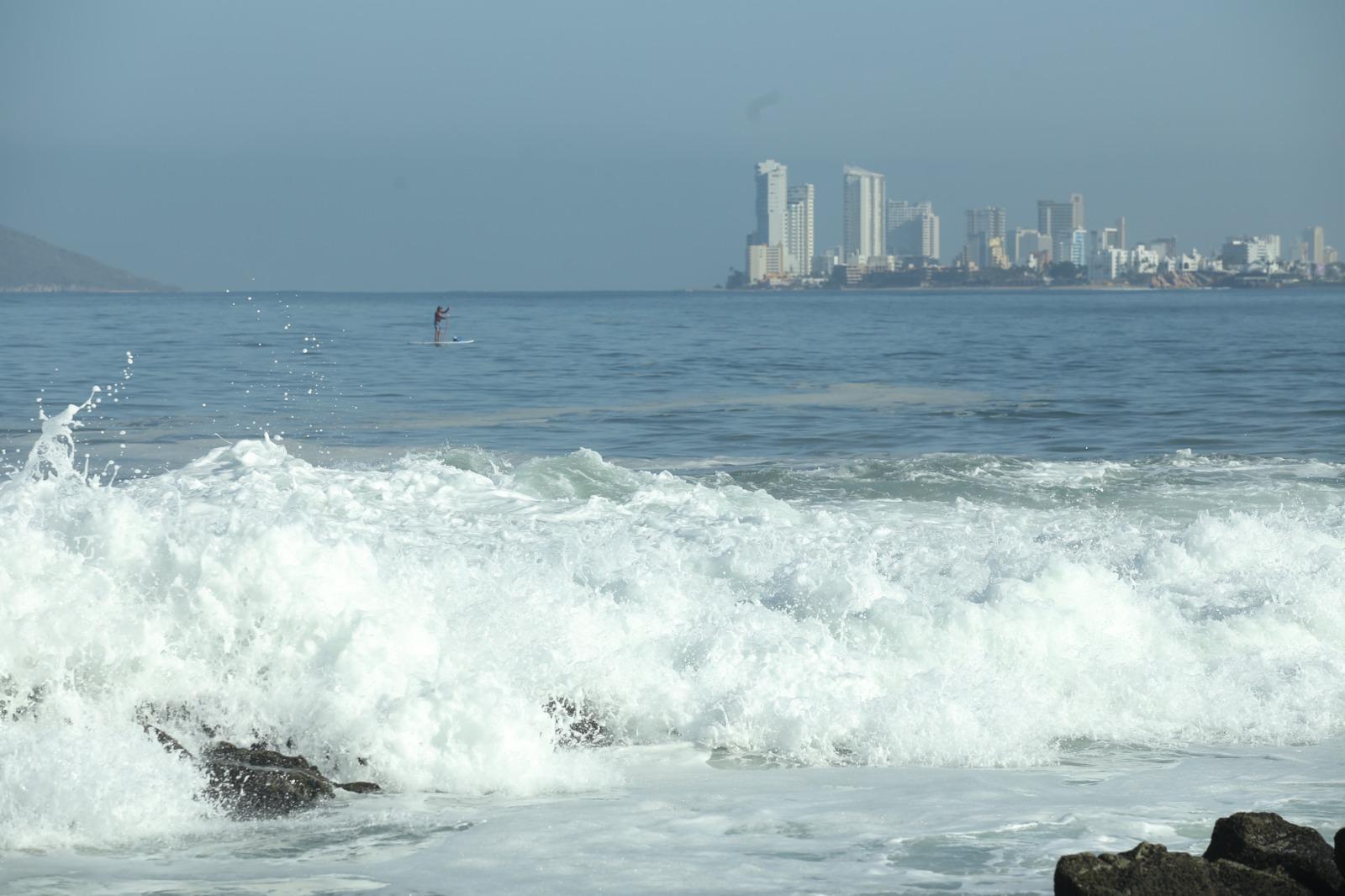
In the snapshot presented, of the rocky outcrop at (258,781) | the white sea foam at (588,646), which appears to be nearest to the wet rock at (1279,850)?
the white sea foam at (588,646)

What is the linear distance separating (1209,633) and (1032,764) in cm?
251

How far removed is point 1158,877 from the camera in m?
4.12

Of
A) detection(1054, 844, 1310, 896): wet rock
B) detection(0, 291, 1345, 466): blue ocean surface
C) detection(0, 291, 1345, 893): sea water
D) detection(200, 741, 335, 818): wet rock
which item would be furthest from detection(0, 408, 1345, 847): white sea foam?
detection(0, 291, 1345, 466): blue ocean surface

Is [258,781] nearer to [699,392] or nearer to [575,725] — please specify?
[575,725]

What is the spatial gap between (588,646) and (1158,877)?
4.05 meters

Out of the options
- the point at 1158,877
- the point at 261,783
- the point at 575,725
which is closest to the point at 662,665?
the point at 575,725

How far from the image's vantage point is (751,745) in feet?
22.8

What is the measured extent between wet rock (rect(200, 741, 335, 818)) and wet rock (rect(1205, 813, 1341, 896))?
359 cm

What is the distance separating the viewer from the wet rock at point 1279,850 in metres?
4.23

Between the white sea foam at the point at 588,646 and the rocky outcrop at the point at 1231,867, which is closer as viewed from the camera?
the rocky outcrop at the point at 1231,867

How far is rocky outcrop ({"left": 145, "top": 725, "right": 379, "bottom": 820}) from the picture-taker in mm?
5676

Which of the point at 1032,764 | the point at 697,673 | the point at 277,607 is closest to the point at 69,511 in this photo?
the point at 277,607

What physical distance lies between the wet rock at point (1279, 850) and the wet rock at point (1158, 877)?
6 centimetres

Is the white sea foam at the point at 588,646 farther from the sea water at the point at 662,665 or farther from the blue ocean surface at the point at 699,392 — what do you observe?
the blue ocean surface at the point at 699,392
